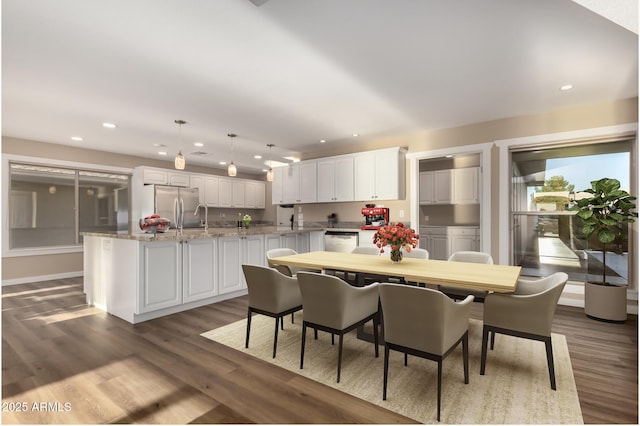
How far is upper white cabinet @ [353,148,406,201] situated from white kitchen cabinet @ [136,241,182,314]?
3.15m

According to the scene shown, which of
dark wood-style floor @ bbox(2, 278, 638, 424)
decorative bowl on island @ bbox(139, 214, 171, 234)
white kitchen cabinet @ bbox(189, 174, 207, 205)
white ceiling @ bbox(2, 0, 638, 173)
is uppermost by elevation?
white ceiling @ bbox(2, 0, 638, 173)

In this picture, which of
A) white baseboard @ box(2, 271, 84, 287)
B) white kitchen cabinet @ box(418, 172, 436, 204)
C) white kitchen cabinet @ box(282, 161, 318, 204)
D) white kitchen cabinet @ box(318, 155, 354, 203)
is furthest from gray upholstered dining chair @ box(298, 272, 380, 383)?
white baseboard @ box(2, 271, 84, 287)

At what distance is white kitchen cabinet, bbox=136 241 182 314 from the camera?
341 centimetres

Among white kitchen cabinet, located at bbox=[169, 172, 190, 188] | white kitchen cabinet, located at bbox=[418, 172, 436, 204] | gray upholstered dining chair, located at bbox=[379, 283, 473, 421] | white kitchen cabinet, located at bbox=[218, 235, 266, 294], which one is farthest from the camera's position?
white kitchen cabinet, located at bbox=[418, 172, 436, 204]

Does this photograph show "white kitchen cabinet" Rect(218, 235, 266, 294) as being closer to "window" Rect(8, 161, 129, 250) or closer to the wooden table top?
the wooden table top

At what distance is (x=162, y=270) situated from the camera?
3580mm

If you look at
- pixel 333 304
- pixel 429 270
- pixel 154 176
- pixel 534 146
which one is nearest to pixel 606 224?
pixel 534 146

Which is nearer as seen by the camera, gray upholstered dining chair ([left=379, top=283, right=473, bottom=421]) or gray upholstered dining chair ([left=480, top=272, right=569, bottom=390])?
gray upholstered dining chair ([left=379, top=283, right=473, bottom=421])

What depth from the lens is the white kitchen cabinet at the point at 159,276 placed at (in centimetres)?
341

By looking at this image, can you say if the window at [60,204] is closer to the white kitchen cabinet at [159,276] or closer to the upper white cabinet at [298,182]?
the upper white cabinet at [298,182]

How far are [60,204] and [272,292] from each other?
18.7ft

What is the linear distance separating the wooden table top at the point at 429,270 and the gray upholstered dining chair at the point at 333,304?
0.31 meters

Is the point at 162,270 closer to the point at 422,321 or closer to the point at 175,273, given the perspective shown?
the point at 175,273

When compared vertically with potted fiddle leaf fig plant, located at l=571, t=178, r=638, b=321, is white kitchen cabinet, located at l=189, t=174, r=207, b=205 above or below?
above
